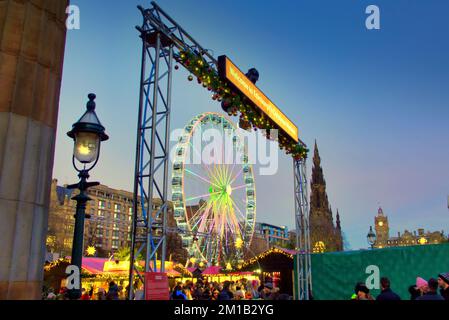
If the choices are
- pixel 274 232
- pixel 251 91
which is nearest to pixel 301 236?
pixel 251 91

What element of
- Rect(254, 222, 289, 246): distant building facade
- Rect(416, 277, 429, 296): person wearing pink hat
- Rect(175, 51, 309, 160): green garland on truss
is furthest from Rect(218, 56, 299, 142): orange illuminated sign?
Rect(254, 222, 289, 246): distant building facade

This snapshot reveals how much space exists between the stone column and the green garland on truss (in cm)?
883

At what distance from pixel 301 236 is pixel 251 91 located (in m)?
8.19

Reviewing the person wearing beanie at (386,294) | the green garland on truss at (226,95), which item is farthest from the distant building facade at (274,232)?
the person wearing beanie at (386,294)

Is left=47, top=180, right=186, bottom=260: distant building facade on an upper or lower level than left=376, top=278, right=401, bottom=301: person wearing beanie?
upper

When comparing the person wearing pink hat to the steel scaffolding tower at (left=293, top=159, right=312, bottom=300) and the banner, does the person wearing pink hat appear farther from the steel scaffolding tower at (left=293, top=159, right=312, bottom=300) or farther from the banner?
the steel scaffolding tower at (left=293, top=159, right=312, bottom=300)

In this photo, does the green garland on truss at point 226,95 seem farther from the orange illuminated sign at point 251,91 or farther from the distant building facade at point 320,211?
the distant building facade at point 320,211

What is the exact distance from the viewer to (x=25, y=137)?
15.1 feet

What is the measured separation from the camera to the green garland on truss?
1388 centimetres

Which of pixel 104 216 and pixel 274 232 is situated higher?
pixel 104 216

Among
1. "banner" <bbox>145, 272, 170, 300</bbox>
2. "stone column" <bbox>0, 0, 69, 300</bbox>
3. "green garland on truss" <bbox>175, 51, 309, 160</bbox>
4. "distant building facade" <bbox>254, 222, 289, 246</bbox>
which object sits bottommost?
"banner" <bbox>145, 272, 170, 300</bbox>

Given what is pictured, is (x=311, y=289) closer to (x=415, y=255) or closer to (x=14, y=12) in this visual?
(x=415, y=255)

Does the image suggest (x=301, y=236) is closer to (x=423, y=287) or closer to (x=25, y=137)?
(x=423, y=287)
